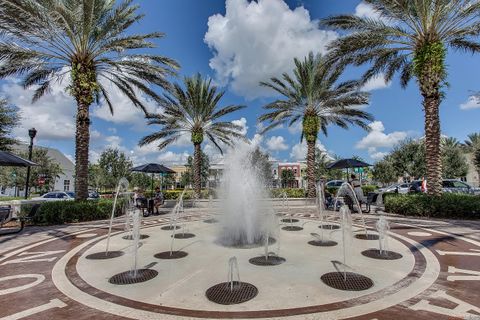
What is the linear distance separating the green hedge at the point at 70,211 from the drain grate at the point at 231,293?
987cm

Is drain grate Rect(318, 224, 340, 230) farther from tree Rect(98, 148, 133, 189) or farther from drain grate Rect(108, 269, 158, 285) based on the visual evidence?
tree Rect(98, 148, 133, 189)

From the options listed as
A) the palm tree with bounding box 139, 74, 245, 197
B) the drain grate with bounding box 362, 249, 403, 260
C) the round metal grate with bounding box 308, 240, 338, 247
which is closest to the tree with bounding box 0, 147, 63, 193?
the palm tree with bounding box 139, 74, 245, 197

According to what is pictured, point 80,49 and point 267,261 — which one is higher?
point 80,49

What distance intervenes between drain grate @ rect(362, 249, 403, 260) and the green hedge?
36.4 feet

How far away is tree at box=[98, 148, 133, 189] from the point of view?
4259 centimetres

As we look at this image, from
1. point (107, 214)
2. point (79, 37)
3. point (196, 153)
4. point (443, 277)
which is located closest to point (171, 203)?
point (196, 153)

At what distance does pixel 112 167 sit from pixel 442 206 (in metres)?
41.4

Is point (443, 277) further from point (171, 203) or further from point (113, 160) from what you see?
point (113, 160)

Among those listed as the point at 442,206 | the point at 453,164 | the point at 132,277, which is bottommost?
the point at 132,277

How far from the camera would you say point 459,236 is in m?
7.95

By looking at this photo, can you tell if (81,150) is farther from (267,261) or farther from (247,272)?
(247,272)

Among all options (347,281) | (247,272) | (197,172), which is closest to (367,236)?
(347,281)

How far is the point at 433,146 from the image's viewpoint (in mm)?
12461

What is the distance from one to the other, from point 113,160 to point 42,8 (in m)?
34.8
